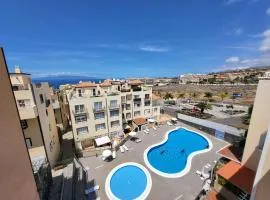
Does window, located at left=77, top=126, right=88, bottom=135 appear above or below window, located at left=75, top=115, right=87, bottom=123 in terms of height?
below

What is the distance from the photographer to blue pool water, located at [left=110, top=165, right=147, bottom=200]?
13250mm

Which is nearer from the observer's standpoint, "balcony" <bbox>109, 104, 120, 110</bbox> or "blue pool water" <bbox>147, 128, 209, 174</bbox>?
"blue pool water" <bbox>147, 128, 209, 174</bbox>

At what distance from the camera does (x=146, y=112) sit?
33906 millimetres

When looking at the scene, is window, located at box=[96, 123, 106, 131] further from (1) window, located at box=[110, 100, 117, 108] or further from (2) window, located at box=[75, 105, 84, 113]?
(2) window, located at box=[75, 105, 84, 113]

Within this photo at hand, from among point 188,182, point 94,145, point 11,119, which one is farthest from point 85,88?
point 11,119

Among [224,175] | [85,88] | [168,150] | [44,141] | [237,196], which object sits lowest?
[168,150]

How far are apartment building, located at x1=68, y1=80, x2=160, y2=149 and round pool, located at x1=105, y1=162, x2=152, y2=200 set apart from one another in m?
10.9

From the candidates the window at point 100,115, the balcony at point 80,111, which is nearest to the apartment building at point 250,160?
the window at point 100,115

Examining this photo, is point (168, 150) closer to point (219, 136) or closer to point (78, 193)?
point (219, 136)

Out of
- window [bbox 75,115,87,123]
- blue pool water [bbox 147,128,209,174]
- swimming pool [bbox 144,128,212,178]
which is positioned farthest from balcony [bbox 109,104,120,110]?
blue pool water [bbox 147,128,209,174]

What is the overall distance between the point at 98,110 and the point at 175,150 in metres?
13.9

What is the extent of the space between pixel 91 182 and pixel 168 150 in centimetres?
1089

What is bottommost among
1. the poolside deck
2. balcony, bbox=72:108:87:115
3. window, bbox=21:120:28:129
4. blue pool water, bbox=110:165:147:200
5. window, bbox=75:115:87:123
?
blue pool water, bbox=110:165:147:200

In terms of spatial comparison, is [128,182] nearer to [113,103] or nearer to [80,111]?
[80,111]
